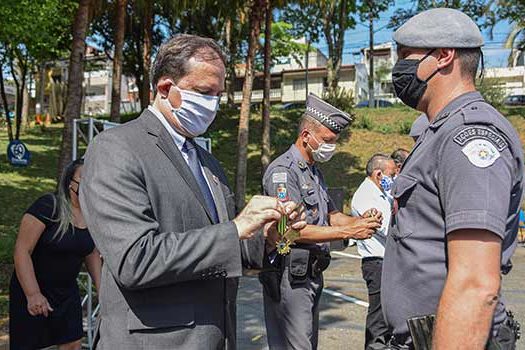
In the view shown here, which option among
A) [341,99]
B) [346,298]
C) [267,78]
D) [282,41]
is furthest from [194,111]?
[282,41]

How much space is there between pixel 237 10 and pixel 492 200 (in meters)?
15.7

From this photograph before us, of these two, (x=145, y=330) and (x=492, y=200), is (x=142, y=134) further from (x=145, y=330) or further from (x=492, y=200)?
(x=492, y=200)

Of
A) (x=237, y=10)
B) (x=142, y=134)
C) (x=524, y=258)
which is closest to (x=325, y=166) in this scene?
(x=237, y=10)

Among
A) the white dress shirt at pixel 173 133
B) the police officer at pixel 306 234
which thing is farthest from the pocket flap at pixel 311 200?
the white dress shirt at pixel 173 133

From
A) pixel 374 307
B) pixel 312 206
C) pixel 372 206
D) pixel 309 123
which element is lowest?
pixel 374 307

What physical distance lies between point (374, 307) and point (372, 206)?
3.01ft

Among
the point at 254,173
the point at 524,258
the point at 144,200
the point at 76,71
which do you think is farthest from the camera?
the point at 254,173

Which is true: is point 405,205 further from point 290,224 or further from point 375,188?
point 375,188

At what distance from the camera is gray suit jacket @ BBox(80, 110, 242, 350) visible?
1.83 m

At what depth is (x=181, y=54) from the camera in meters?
2.13

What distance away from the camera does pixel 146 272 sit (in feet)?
5.89

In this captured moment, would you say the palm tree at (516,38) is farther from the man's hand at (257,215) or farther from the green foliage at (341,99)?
the man's hand at (257,215)

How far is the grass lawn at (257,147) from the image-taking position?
1576 cm

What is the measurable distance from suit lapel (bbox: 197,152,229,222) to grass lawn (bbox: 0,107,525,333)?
11.9 m
